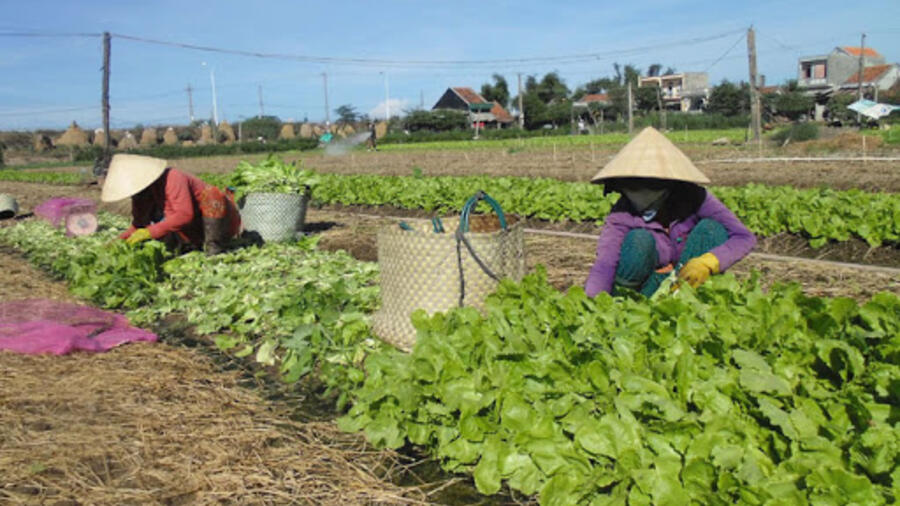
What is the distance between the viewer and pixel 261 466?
2812 mm

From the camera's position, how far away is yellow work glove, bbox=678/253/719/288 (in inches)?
123

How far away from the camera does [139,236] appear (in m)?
6.04

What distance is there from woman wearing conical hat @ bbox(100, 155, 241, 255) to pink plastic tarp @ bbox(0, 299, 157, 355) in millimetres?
1260

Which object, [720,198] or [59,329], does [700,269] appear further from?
[720,198]

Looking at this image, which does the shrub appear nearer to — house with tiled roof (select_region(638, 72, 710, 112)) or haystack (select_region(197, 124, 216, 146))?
haystack (select_region(197, 124, 216, 146))

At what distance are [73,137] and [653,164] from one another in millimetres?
66609

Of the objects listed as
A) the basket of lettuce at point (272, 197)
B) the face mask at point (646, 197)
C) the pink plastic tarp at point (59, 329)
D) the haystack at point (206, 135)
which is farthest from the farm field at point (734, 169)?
the haystack at point (206, 135)

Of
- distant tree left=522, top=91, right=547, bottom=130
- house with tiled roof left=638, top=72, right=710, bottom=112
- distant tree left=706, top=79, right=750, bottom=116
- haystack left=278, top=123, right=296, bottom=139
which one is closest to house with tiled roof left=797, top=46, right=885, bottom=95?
house with tiled roof left=638, top=72, right=710, bottom=112

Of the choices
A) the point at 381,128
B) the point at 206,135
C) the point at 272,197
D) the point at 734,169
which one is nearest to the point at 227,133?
the point at 206,135

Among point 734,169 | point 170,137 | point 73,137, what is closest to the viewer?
point 734,169

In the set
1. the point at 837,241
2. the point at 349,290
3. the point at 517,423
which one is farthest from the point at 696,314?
the point at 837,241

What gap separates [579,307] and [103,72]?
30.9 metres

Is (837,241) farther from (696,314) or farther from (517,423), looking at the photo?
(517,423)

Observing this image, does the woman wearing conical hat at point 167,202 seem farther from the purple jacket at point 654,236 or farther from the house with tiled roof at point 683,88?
the house with tiled roof at point 683,88
